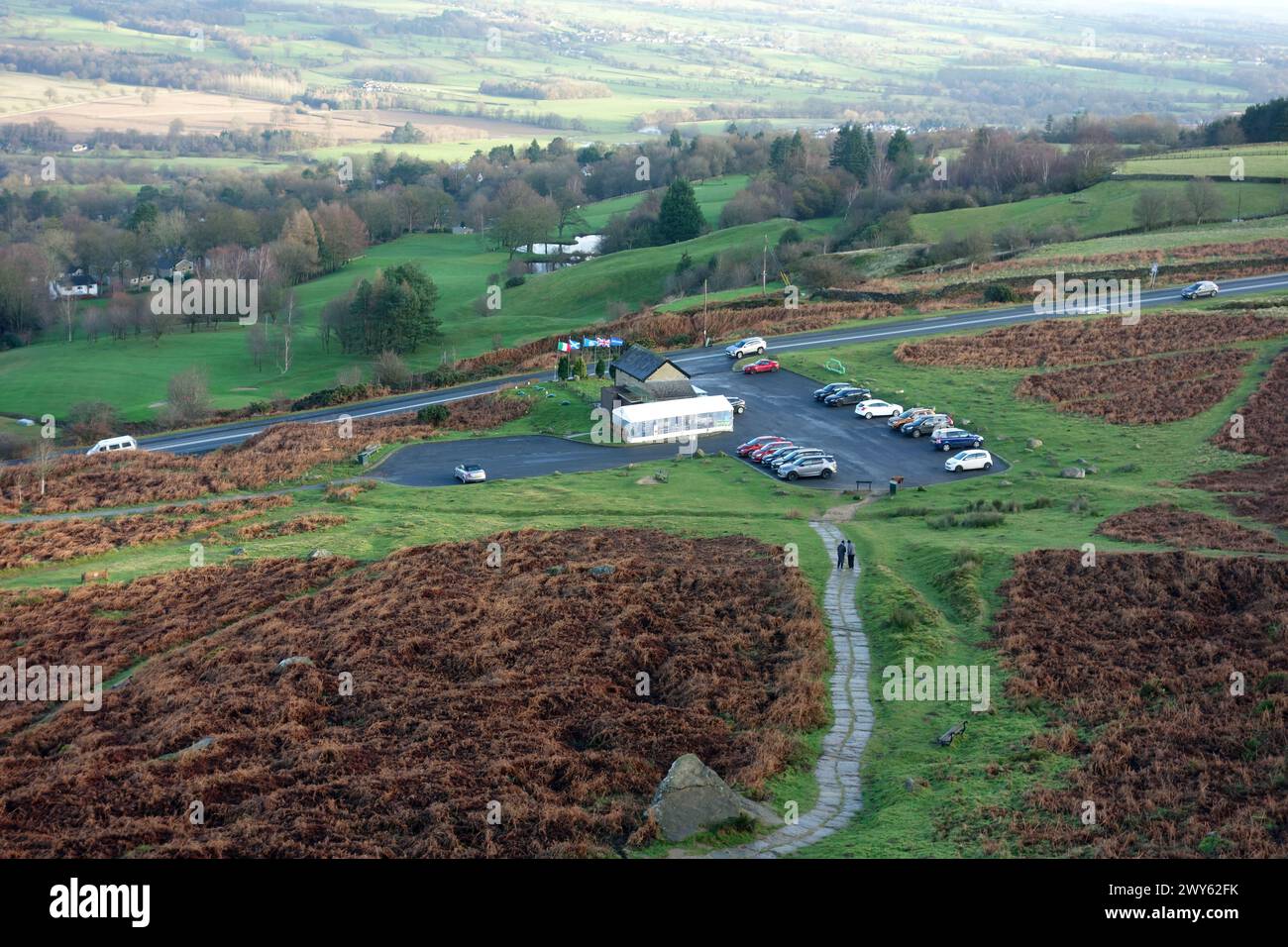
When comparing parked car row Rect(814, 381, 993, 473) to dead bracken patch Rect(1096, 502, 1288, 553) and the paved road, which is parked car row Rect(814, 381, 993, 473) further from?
dead bracken patch Rect(1096, 502, 1288, 553)

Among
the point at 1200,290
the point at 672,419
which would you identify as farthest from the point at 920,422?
the point at 1200,290

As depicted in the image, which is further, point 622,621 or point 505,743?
point 622,621

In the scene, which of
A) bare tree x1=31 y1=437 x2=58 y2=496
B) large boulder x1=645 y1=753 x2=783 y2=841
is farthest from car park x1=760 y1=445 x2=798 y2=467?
bare tree x1=31 y1=437 x2=58 y2=496

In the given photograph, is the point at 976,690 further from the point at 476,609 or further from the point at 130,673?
the point at 130,673

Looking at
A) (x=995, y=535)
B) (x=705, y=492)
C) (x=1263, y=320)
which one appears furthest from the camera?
(x=1263, y=320)
